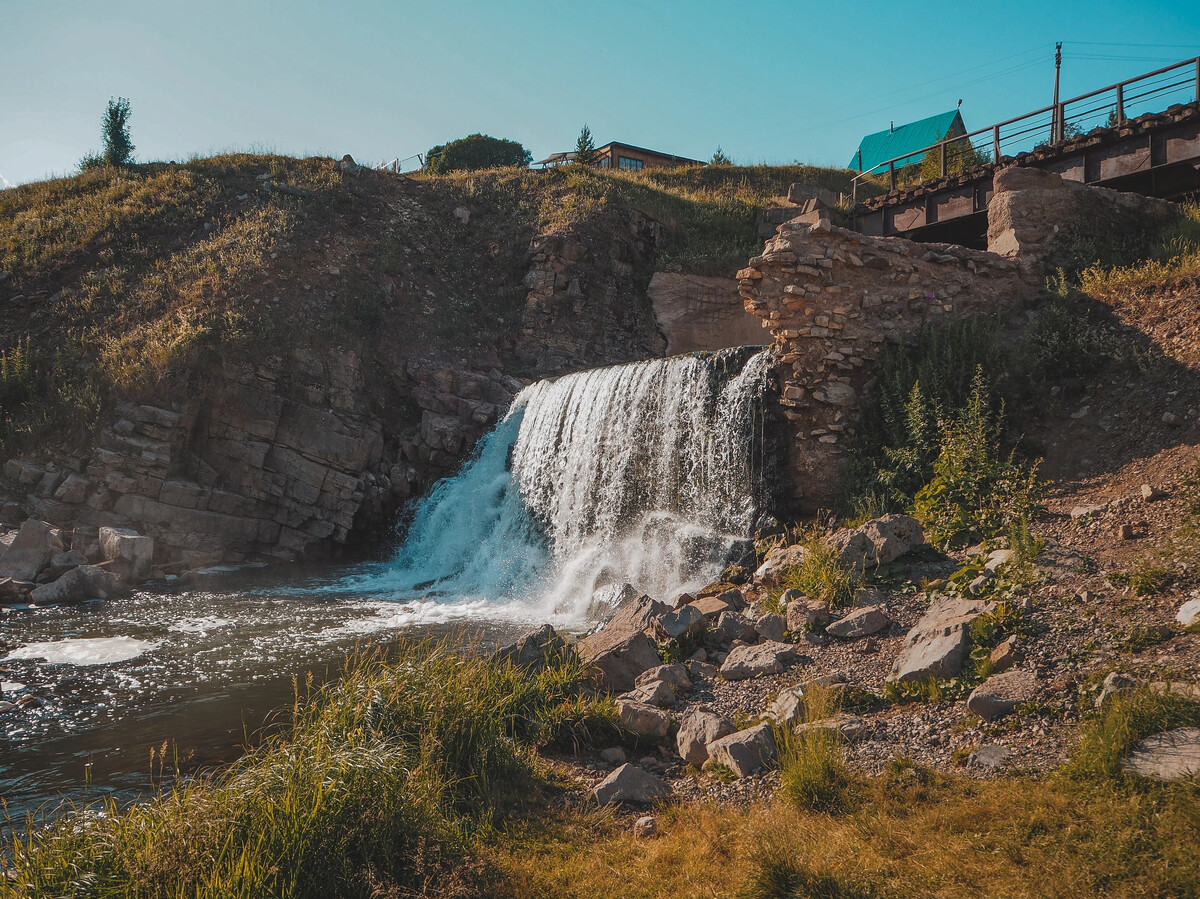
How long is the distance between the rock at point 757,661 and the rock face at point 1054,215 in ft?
24.0

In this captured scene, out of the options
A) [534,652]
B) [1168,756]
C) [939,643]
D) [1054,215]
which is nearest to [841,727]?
[939,643]

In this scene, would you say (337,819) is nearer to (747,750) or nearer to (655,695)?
(747,750)

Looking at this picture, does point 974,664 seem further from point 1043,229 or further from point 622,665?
point 1043,229

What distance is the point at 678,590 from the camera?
9.64 meters

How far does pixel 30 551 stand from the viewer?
11.4m

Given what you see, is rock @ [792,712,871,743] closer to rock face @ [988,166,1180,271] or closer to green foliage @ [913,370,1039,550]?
green foliage @ [913,370,1039,550]

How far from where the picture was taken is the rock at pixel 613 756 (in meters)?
4.86

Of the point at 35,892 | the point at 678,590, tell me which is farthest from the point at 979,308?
the point at 35,892

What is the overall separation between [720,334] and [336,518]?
12.4 metres

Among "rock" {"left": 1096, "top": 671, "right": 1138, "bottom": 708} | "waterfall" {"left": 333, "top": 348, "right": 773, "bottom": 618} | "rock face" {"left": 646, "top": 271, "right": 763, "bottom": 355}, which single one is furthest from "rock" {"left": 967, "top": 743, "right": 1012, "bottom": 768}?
"rock face" {"left": 646, "top": 271, "right": 763, "bottom": 355}

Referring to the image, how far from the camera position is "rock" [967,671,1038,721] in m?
4.24

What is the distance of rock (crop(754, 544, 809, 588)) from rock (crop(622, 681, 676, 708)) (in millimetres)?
2507

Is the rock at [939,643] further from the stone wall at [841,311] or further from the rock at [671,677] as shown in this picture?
the stone wall at [841,311]

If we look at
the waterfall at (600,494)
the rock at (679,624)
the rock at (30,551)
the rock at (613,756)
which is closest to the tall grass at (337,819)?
the rock at (613,756)
